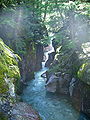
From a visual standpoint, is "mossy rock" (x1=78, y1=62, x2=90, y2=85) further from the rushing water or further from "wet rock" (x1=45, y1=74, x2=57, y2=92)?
"wet rock" (x1=45, y1=74, x2=57, y2=92)

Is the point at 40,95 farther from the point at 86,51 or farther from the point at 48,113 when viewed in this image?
the point at 86,51

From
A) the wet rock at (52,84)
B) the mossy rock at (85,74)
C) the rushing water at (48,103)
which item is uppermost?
the mossy rock at (85,74)

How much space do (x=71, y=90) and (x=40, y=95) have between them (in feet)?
12.7

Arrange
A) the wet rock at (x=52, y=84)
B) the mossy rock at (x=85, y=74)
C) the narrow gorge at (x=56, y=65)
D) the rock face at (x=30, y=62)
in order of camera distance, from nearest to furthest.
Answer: the mossy rock at (x=85, y=74) → the narrow gorge at (x=56, y=65) → the wet rock at (x=52, y=84) → the rock face at (x=30, y=62)

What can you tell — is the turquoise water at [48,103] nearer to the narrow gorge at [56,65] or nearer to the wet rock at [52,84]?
the narrow gorge at [56,65]

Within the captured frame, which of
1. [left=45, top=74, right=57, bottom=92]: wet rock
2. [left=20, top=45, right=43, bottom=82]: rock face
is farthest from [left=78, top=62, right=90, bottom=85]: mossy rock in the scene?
[left=20, top=45, right=43, bottom=82]: rock face

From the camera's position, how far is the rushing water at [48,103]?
46.3 feet

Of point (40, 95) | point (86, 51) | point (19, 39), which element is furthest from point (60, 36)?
point (40, 95)

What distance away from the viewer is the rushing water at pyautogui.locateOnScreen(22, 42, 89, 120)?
46.3 ft

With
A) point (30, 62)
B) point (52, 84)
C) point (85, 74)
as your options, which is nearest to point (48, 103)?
point (52, 84)

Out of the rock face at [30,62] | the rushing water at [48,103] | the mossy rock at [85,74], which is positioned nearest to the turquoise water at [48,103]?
the rushing water at [48,103]

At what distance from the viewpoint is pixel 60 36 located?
1884 centimetres

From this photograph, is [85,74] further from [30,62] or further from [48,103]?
[30,62]

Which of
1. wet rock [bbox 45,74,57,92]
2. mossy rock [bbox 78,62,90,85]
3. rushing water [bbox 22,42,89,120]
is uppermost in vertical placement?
mossy rock [bbox 78,62,90,85]
